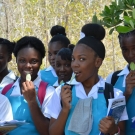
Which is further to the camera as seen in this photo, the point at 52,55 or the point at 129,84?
the point at 52,55

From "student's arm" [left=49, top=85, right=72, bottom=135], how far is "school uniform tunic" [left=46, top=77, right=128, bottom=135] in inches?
2.0

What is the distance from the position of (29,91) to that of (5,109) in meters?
0.26

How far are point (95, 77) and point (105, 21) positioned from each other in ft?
1.67

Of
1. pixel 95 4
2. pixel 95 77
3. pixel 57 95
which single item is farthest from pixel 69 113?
pixel 95 4

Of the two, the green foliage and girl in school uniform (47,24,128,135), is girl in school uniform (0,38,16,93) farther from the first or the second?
the green foliage

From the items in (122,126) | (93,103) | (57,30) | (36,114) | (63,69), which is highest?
(57,30)

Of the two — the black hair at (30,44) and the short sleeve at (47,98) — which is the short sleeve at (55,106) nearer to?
the short sleeve at (47,98)

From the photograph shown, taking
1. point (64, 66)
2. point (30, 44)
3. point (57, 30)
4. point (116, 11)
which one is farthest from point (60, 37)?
point (116, 11)

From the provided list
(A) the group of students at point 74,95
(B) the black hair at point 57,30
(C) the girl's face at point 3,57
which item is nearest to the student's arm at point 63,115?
(A) the group of students at point 74,95

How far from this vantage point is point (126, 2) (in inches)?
118

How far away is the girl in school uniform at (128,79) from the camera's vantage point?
3131mm

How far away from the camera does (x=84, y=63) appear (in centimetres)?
302

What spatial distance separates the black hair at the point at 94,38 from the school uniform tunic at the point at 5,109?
835 mm

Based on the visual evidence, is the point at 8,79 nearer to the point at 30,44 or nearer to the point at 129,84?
the point at 30,44
